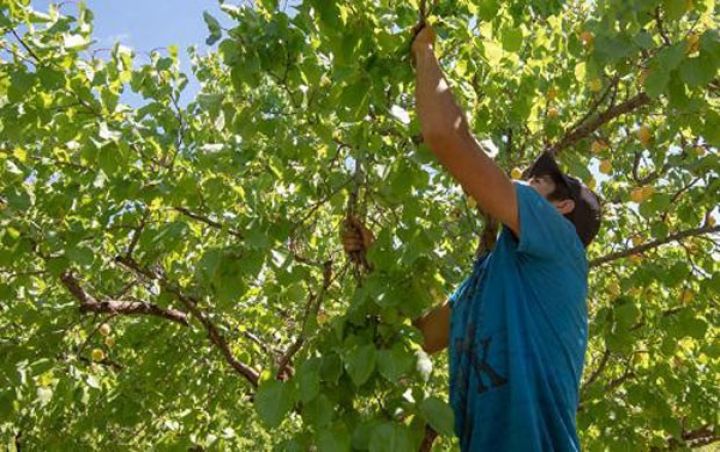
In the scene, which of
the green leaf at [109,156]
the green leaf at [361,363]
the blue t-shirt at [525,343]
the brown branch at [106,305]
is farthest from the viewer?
the brown branch at [106,305]

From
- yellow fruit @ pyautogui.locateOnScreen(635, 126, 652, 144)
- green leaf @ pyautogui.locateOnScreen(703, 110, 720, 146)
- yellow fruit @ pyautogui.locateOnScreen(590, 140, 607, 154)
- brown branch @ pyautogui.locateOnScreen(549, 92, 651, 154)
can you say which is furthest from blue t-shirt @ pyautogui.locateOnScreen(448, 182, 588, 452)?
yellow fruit @ pyautogui.locateOnScreen(590, 140, 607, 154)

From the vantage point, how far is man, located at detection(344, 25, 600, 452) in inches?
69.6

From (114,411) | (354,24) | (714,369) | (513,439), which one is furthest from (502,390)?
(714,369)

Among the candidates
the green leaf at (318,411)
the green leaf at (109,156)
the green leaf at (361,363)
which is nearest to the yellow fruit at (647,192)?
the green leaf at (361,363)

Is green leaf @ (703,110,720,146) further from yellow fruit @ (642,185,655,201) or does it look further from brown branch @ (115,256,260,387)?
brown branch @ (115,256,260,387)

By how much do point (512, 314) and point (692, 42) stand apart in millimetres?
814

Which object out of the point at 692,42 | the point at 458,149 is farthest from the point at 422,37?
the point at 692,42

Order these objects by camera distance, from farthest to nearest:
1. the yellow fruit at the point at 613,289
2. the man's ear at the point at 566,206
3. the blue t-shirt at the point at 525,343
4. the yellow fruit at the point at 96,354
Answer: the yellow fruit at the point at 96,354 → the yellow fruit at the point at 613,289 → the man's ear at the point at 566,206 → the blue t-shirt at the point at 525,343

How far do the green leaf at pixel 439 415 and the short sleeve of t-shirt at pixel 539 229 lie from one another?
17.9 inches

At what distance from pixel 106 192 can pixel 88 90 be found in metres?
0.56

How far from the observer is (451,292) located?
2527 millimetres

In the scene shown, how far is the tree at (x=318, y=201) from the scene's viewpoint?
1803 mm

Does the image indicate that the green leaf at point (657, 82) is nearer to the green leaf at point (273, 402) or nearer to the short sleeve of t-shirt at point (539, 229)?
the short sleeve of t-shirt at point (539, 229)

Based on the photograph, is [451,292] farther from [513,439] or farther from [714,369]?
[714,369]
